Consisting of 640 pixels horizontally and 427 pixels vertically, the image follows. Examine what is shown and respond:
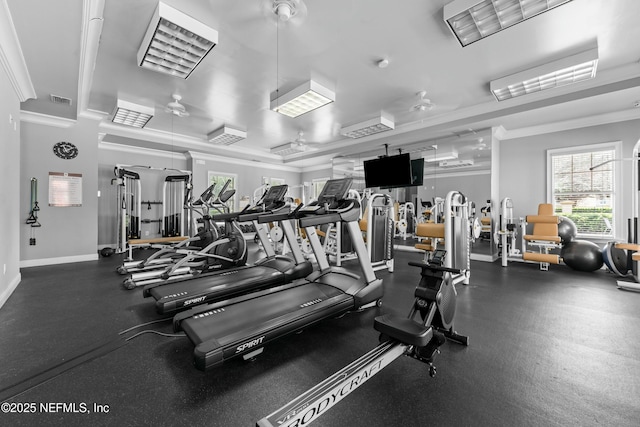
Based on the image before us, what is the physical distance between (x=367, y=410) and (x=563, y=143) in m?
6.51

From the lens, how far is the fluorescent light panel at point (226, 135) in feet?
20.2

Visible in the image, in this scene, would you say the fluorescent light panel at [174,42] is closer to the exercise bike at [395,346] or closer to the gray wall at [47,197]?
the exercise bike at [395,346]

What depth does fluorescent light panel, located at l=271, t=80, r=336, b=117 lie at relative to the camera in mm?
4027

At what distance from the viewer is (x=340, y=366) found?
5.82 feet

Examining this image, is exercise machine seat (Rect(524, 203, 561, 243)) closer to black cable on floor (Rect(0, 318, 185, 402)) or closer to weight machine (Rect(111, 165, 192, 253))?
black cable on floor (Rect(0, 318, 185, 402))

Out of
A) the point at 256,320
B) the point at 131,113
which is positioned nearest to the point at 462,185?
the point at 256,320

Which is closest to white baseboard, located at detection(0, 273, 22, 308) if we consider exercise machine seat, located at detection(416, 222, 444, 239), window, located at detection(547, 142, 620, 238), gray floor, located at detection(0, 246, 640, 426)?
gray floor, located at detection(0, 246, 640, 426)

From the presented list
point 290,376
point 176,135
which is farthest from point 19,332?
point 176,135

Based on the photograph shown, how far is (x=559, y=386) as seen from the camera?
159 cm

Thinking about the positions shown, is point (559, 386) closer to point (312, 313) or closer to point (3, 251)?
point (312, 313)

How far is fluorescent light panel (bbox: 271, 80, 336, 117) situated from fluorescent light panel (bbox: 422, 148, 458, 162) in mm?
3393

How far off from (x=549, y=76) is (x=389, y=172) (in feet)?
9.76

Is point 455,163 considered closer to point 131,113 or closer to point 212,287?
point 212,287

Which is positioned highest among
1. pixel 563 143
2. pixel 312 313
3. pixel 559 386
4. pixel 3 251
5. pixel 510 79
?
pixel 510 79
